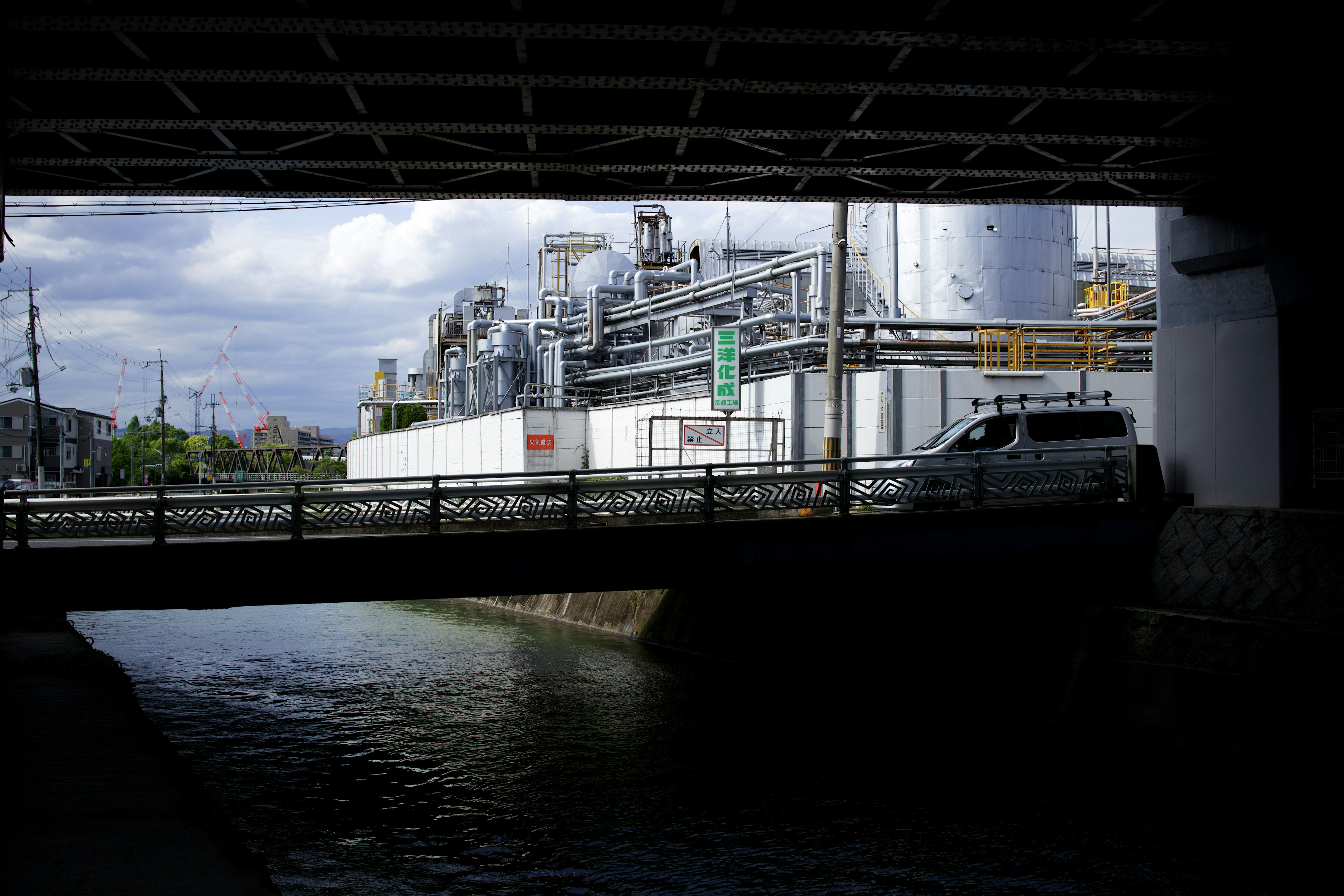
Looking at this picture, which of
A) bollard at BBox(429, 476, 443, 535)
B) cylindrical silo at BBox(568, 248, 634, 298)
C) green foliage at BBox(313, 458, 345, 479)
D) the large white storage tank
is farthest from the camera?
green foliage at BBox(313, 458, 345, 479)

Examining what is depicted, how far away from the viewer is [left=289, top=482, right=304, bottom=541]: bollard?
12.5 m

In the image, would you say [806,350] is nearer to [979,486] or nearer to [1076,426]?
[1076,426]

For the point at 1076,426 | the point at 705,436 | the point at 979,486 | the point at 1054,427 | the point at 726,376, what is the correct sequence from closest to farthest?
the point at 979,486
the point at 1054,427
the point at 1076,426
the point at 726,376
the point at 705,436

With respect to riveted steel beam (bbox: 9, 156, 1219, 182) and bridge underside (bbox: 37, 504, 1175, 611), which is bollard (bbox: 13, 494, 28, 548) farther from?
riveted steel beam (bbox: 9, 156, 1219, 182)

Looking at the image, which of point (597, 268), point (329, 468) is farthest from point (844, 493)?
point (329, 468)

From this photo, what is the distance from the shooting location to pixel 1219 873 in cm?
980

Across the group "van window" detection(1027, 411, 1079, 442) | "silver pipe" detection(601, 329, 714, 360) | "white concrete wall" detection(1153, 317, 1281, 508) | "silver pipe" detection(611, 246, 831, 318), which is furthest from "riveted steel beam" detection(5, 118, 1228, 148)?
"silver pipe" detection(611, 246, 831, 318)

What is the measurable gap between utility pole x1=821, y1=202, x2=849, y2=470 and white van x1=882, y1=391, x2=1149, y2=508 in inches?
81.9

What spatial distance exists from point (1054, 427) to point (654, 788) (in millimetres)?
9939

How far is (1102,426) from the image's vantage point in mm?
17938

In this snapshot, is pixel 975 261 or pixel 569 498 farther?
pixel 975 261

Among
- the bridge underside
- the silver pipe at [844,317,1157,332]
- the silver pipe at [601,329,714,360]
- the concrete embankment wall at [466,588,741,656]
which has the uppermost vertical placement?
the silver pipe at [601,329,714,360]

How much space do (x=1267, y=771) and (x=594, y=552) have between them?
8787 mm

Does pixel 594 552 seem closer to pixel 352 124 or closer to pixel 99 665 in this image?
pixel 352 124
